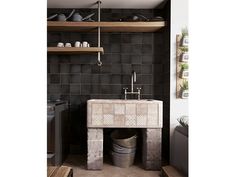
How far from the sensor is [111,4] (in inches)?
154

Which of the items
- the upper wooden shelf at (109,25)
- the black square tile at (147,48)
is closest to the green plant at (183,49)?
the upper wooden shelf at (109,25)

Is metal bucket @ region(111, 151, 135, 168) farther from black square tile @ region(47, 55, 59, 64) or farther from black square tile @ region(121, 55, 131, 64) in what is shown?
black square tile @ region(47, 55, 59, 64)

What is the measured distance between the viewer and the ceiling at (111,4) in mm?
3768

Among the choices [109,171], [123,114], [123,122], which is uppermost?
[123,114]

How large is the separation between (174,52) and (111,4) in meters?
1.25

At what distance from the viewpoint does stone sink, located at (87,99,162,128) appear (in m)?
3.23

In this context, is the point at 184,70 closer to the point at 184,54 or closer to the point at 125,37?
the point at 184,54

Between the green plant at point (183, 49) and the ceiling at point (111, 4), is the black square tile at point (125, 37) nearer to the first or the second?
the ceiling at point (111, 4)

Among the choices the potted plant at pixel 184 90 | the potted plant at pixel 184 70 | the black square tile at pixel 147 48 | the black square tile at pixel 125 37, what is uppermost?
the black square tile at pixel 125 37

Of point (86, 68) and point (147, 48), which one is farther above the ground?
point (147, 48)

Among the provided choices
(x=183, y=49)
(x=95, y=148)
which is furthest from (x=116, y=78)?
(x=95, y=148)

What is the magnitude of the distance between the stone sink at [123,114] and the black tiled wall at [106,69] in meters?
0.86
